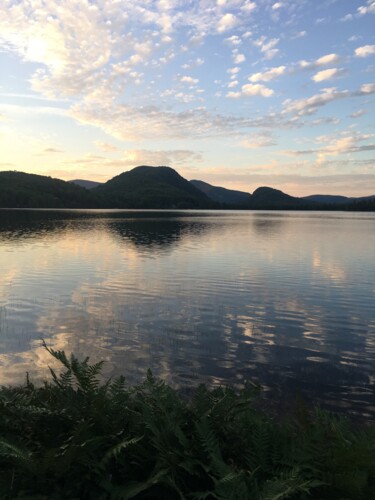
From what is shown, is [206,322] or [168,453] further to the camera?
[206,322]

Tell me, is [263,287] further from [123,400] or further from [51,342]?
[123,400]

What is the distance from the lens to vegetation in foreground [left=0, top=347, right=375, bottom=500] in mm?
4387

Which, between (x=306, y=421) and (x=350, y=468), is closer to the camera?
(x=350, y=468)

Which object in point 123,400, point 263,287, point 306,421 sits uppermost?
point 123,400

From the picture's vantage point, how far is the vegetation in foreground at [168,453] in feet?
14.4

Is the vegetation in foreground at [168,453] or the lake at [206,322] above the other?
the vegetation in foreground at [168,453]

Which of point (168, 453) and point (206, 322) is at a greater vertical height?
point (168, 453)

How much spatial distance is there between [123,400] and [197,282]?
3158 cm

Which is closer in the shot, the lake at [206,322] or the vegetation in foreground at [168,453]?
the vegetation in foreground at [168,453]

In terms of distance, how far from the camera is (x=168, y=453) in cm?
482

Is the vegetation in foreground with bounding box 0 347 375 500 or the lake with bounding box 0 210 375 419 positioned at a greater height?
the vegetation in foreground with bounding box 0 347 375 500

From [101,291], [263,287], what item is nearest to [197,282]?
[263,287]

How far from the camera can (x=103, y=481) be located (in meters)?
4.52

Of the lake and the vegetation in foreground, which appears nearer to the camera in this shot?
the vegetation in foreground
